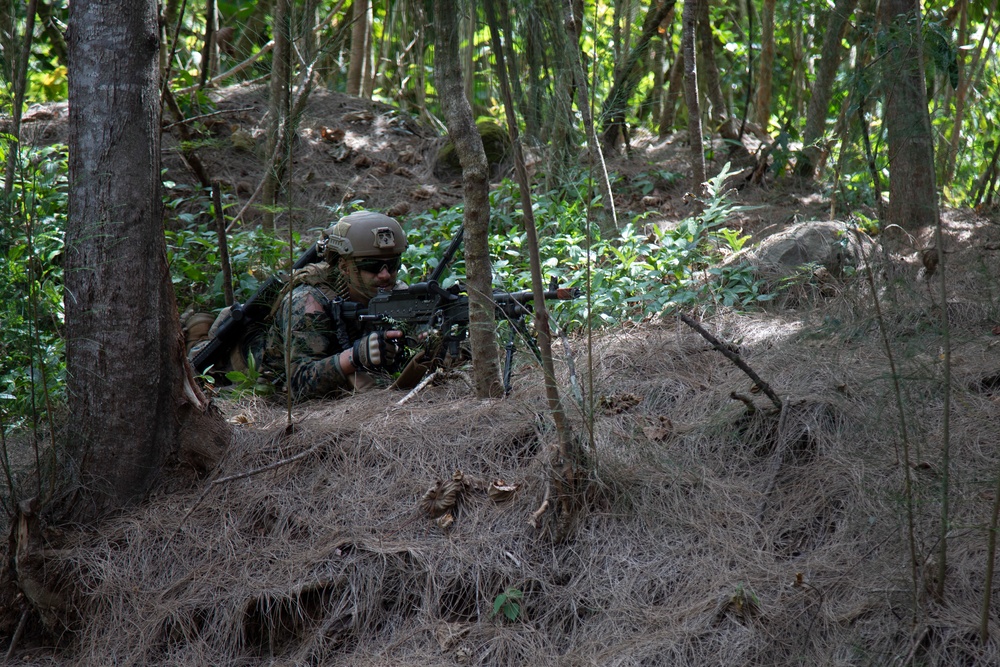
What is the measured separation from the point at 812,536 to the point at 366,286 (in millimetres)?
2994

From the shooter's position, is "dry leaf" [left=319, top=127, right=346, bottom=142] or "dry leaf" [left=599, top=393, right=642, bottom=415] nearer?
"dry leaf" [left=599, top=393, right=642, bottom=415]

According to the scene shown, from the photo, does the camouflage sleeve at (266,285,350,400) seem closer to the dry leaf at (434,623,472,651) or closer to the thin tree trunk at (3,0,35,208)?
the thin tree trunk at (3,0,35,208)

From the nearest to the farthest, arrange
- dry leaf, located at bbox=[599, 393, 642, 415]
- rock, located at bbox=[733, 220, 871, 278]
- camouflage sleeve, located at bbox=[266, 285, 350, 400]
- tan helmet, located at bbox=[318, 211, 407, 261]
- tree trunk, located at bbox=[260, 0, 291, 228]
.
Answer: dry leaf, located at bbox=[599, 393, 642, 415]
tree trunk, located at bbox=[260, 0, 291, 228]
camouflage sleeve, located at bbox=[266, 285, 350, 400]
tan helmet, located at bbox=[318, 211, 407, 261]
rock, located at bbox=[733, 220, 871, 278]

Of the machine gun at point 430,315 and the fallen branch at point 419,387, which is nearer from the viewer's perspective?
the fallen branch at point 419,387

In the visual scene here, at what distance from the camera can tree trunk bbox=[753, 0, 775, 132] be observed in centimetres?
967

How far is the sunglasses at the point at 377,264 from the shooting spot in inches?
201

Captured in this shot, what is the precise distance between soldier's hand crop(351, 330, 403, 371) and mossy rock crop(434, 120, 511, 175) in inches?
167

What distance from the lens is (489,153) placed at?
8609 millimetres

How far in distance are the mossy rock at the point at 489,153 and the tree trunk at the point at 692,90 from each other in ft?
6.71

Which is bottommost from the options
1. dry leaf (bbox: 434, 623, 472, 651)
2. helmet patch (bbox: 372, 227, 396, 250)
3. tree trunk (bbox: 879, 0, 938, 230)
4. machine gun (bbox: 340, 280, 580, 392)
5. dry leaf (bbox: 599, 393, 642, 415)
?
dry leaf (bbox: 434, 623, 472, 651)

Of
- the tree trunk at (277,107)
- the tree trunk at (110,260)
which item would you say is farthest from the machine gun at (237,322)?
the tree trunk at (110,260)

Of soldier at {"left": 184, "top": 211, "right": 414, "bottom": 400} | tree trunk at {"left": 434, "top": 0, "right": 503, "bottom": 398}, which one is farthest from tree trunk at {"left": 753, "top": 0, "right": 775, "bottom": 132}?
tree trunk at {"left": 434, "top": 0, "right": 503, "bottom": 398}

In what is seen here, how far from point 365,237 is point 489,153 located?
386 centimetres

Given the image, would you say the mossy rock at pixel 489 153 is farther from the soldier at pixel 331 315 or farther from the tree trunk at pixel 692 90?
the soldier at pixel 331 315
